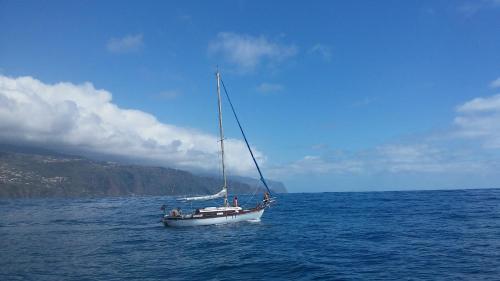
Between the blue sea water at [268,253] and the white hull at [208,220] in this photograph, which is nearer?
the blue sea water at [268,253]

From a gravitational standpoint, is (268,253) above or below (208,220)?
below

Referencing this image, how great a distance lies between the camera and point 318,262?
32.5 metres

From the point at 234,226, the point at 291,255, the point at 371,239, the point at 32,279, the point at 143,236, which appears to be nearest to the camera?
the point at 32,279

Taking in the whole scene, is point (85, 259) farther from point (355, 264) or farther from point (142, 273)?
point (355, 264)

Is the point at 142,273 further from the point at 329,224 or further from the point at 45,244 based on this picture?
the point at 329,224

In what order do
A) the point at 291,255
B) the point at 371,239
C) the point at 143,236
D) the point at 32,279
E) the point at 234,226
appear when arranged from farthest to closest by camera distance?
the point at 234,226 < the point at 143,236 < the point at 371,239 < the point at 291,255 < the point at 32,279

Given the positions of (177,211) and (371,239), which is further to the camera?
(177,211)

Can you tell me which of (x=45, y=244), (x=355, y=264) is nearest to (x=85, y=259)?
(x=45, y=244)

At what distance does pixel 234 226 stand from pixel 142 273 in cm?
3053

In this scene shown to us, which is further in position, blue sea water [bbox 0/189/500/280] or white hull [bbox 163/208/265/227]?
white hull [bbox 163/208/265/227]

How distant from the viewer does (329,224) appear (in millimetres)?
60562

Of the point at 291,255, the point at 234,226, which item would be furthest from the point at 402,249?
the point at 234,226

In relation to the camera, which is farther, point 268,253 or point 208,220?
point 208,220

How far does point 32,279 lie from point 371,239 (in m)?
32.8
